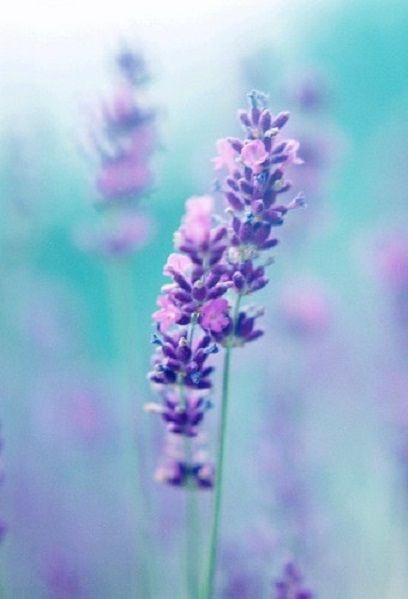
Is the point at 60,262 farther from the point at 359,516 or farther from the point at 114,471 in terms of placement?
the point at 359,516

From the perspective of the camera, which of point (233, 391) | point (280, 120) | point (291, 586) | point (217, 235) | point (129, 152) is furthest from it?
point (233, 391)

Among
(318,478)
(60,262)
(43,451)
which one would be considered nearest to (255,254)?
(318,478)

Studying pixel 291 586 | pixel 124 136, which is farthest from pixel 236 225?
pixel 124 136

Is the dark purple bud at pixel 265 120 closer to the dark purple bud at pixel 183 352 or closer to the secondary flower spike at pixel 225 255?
the secondary flower spike at pixel 225 255

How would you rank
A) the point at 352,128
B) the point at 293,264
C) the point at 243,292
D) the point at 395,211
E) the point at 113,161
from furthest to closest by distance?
the point at 352,128 → the point at 395,211 → the point at 293,264 → the point at 113,161 → the point at 243,292

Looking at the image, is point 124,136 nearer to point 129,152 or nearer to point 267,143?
point 129,152

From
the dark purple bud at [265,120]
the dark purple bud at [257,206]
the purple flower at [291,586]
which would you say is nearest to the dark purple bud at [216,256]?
the dark purple bud at [257,206]

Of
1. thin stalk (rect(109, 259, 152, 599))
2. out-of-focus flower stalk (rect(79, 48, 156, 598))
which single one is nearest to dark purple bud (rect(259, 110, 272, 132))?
out-of-focus flower stalk (rect(79, 48, 156, 598))
